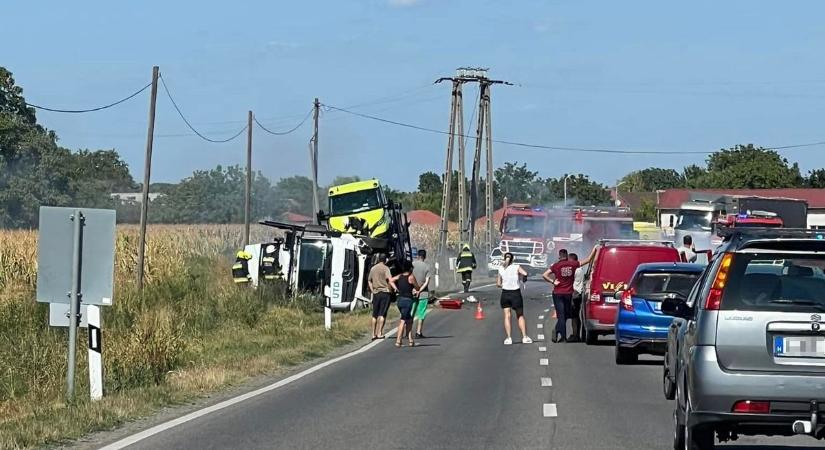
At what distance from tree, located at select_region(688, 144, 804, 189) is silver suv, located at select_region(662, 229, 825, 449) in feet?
393

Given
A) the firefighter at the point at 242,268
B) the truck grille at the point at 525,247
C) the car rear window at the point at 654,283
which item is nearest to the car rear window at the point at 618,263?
the car rear window at the point at 654,283

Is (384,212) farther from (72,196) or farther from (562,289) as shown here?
(72,196)

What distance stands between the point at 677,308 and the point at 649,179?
175732 mm

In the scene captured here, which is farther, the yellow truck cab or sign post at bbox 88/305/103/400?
the yellow truck cab

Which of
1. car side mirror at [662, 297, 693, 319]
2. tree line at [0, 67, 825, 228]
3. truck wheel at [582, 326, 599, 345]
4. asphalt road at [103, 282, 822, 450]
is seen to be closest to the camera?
car side mirror at [662, 297, 693, 319]

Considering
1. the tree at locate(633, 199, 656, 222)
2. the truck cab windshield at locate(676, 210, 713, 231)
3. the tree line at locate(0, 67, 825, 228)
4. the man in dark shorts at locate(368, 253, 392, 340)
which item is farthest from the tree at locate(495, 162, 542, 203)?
the man in dark shorts at locate(368, 253, 392, 340)

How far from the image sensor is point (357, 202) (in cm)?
4319

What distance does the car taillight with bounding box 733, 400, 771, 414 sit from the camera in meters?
9.20

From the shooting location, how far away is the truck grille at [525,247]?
→ 183 feet

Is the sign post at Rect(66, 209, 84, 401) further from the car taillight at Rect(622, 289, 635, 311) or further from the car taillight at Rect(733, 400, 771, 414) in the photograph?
the car taillight at Rect(622, 289, 635, 311)

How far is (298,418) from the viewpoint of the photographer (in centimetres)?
1339

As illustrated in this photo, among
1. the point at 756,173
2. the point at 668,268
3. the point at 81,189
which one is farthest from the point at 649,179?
the point at 668,268

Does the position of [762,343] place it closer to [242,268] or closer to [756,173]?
[242,268]

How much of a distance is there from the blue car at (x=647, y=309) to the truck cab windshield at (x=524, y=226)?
115ft
